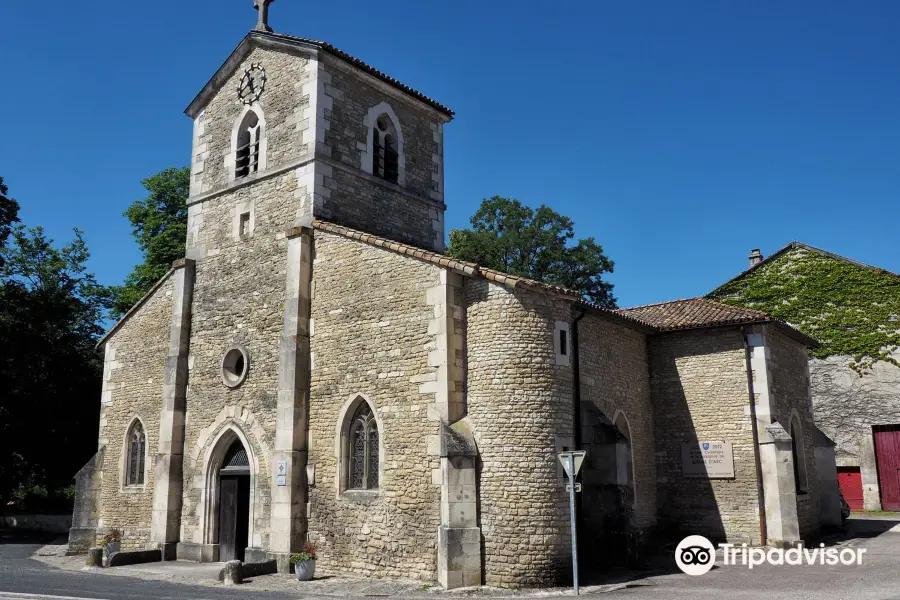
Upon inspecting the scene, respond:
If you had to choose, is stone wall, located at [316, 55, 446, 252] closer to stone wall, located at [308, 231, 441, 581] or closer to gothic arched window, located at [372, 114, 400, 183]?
gothic arched window, located at [372, 114, 400, 183]

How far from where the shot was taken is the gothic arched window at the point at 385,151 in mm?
18812

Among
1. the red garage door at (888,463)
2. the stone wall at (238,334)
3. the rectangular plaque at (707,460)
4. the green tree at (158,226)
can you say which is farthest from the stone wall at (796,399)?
the green tree at (158,226)

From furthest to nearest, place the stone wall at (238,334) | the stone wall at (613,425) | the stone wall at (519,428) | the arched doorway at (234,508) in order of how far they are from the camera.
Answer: the arched doorway at (234,508) → the stone wall at (238,334) → the stone wall at (613,425) → the stone wall at (519,428)

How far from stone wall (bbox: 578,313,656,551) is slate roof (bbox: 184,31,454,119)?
786 centimetres

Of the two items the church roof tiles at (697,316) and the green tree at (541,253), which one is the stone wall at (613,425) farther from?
the green tree at (541,253)

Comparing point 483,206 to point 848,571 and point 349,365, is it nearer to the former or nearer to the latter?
point 349,365

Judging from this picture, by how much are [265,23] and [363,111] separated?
3785 millimetres

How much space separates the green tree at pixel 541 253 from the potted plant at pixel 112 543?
80.6ft

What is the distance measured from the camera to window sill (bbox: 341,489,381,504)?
46.5 feet

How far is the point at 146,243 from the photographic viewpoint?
31828 millimetres

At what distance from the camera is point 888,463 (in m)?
26.9

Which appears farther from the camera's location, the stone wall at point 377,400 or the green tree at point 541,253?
the green tree at point 541,253

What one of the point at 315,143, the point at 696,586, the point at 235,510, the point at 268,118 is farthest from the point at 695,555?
the point at 268,118

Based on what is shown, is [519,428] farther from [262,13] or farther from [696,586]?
[262,13]
